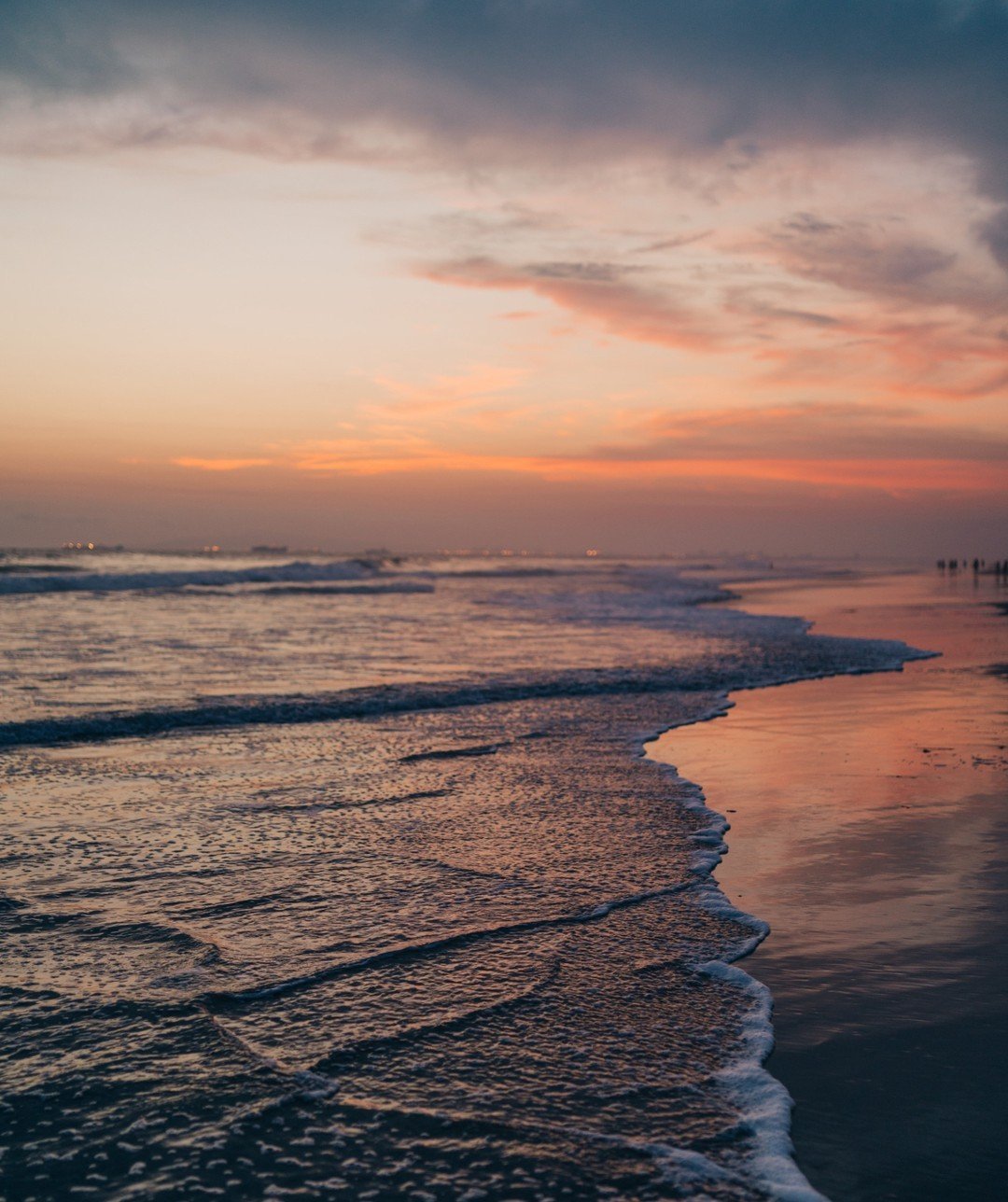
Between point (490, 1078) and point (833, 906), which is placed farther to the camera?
point (833, 906)

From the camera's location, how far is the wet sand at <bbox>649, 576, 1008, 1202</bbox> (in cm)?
321

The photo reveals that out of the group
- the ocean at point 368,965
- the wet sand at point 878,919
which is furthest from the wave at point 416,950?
the wet sand at point 878,919

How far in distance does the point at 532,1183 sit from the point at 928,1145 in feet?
4.63

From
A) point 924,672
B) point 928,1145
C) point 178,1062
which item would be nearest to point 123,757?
point 178,1062

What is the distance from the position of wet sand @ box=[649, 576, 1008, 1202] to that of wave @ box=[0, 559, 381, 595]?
33.5 meters

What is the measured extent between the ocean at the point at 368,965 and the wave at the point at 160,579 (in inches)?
1154

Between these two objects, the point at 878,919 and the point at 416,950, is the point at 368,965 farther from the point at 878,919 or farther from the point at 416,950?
the point at 878,919

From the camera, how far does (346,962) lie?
4430 mm

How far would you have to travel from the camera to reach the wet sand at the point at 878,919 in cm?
321

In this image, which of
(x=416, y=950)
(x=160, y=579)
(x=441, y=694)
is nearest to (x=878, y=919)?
(x=416, y=950)

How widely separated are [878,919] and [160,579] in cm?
4325

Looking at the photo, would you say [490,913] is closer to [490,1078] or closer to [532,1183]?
[490,1078]

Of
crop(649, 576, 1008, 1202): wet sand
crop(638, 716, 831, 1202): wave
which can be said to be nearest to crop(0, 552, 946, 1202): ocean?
crop(638, 716, 831, 1202): wave

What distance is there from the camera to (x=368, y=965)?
174 inches
